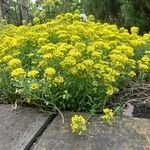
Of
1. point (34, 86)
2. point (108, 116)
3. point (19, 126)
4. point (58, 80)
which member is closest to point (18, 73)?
point (34, 86)

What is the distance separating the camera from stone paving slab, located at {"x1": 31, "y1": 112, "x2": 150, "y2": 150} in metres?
2.62

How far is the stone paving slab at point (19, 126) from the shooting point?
2734 mm

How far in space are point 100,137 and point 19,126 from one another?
60cm

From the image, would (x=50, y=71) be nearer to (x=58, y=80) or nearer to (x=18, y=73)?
(x=58, y=80)

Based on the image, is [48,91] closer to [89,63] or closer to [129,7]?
[89,63]

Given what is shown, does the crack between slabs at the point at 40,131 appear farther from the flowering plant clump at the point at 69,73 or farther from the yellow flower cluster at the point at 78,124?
the yellow flower cluster at the point at 78,124

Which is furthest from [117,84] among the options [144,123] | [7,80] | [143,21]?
[143,21]

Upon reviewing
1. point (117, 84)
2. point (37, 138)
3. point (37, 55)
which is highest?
point (37, 55)

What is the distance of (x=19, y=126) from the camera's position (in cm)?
295

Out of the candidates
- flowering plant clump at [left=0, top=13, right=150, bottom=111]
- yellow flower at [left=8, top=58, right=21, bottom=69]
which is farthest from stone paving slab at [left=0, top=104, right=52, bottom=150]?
yellow flower at [left=8, top=58, right=21, bottom=69]

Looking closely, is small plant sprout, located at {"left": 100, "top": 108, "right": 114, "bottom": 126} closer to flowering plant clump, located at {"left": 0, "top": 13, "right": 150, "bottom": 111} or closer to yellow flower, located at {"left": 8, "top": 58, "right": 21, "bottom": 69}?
flowering plant clump, located at {"left": 0, "top": 13, "right": 150, "bottom": 111}

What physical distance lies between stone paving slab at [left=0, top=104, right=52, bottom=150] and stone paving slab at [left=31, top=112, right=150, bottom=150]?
0.08 meters

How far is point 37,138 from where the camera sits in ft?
9.18

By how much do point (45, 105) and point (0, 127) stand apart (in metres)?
0.35
